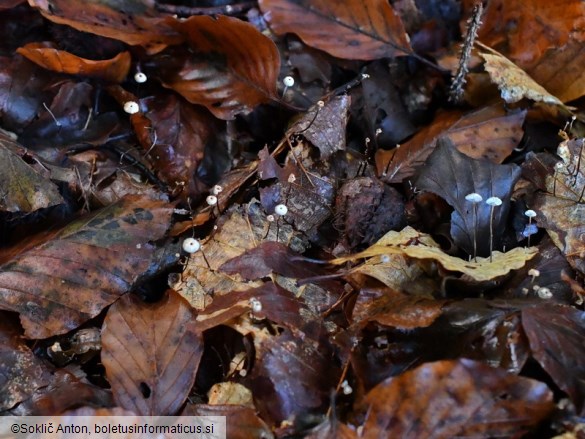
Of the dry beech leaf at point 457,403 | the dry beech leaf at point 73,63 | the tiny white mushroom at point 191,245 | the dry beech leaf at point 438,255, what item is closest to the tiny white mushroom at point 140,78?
the dry beech leaf at point 73,63

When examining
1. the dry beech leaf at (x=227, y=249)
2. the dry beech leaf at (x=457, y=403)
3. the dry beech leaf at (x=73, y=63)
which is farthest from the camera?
the dry beech leaf at (x=73, y=63)

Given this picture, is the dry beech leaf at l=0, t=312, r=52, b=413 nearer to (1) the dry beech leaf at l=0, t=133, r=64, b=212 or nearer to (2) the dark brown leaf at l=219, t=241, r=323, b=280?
(1) the dry beech leaf at l=0, t=133, r=64, b=212

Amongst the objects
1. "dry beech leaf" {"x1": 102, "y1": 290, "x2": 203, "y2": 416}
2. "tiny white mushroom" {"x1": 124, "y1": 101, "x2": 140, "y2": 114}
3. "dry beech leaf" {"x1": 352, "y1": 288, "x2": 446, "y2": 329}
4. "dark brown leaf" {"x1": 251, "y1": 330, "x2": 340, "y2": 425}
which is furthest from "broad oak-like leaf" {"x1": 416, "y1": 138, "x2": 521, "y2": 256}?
"tiny white mushroom" {"x1": 124, "y1": 101, "x2": 140, "y2": 114}

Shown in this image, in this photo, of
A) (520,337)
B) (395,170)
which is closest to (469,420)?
(520,337)

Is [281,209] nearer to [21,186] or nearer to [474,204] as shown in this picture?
[474,204]

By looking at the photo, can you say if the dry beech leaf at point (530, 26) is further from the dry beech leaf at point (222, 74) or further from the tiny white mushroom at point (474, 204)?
the dry beech leaf at point (222, 74)

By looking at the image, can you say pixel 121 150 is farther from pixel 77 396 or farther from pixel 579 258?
pixel 579 258
